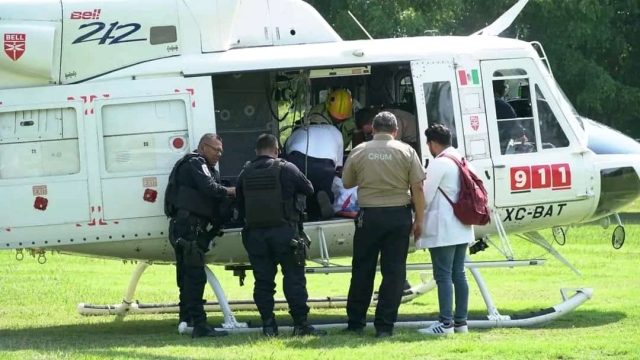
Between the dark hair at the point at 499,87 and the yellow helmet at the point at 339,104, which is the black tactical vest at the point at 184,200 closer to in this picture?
the yellow helmet at the point at 339,104

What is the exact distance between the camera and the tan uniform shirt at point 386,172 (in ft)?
33.7

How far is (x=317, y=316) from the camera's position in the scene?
12766mm

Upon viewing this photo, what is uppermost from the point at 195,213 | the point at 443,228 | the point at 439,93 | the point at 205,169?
the point at 439,93

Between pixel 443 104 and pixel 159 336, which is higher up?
pixel 443 104

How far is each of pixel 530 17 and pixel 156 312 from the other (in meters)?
21.4

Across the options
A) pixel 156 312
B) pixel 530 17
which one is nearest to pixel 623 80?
pixel 530 17

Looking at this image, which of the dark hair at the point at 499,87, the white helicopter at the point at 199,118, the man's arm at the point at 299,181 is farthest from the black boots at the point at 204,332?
the dark hair at the point at 499,87

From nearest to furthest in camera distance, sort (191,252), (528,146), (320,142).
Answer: (191,252) → (320,142) → (528,146)

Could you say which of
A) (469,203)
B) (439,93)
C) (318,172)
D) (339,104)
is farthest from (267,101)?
(469,203)

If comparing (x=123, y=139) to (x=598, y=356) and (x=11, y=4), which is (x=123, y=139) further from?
(x=598, y=356)

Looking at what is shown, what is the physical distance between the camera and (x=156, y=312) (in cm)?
1294

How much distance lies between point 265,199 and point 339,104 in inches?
77.0

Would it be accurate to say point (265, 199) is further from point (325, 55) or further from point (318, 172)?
point (325, 55)

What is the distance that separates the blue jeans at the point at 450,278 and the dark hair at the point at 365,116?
6.43ft
